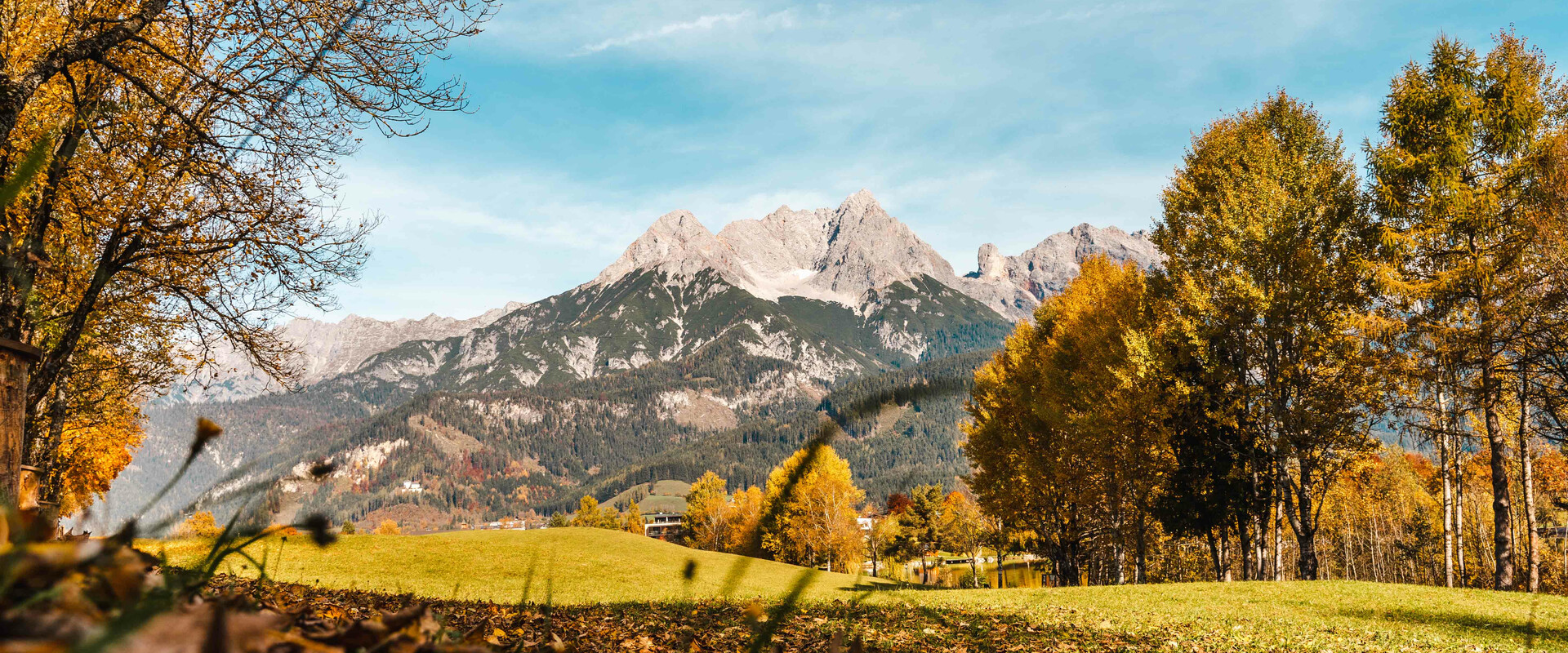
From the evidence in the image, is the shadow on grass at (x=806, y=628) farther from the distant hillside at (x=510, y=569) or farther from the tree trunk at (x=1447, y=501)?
the tree trunk at (x=1447, y=501)

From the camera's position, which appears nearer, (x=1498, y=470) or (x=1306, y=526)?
(x=1498, y=470)

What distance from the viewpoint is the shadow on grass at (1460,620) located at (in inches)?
380

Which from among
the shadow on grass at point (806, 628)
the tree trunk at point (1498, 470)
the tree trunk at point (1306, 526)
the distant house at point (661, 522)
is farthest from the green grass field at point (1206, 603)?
the distant house at point (661, 522)

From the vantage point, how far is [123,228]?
892 centimetres

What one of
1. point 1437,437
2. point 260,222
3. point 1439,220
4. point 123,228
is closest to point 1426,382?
point 1437,437

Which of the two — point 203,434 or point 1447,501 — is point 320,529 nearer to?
point 203,434

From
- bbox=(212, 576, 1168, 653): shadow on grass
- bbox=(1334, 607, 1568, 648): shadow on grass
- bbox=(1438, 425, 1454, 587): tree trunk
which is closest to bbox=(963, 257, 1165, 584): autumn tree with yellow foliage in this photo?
bbox=(1438, 425, 1454, 587): tree trunk

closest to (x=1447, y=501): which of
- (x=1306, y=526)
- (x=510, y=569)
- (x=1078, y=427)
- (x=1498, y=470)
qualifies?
(x=1498, y=470)

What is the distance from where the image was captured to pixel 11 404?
4.27m

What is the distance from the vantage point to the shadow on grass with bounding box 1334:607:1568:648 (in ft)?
31.6

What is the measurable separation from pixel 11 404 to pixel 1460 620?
16.5 metres

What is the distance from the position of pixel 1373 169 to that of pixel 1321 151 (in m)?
1.49

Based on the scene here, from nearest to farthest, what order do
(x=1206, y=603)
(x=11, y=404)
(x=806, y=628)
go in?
(x=11, y=404)
(x=806, y=628)
(x=1206, y=603)

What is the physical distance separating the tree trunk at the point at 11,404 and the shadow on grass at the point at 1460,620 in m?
14.3
